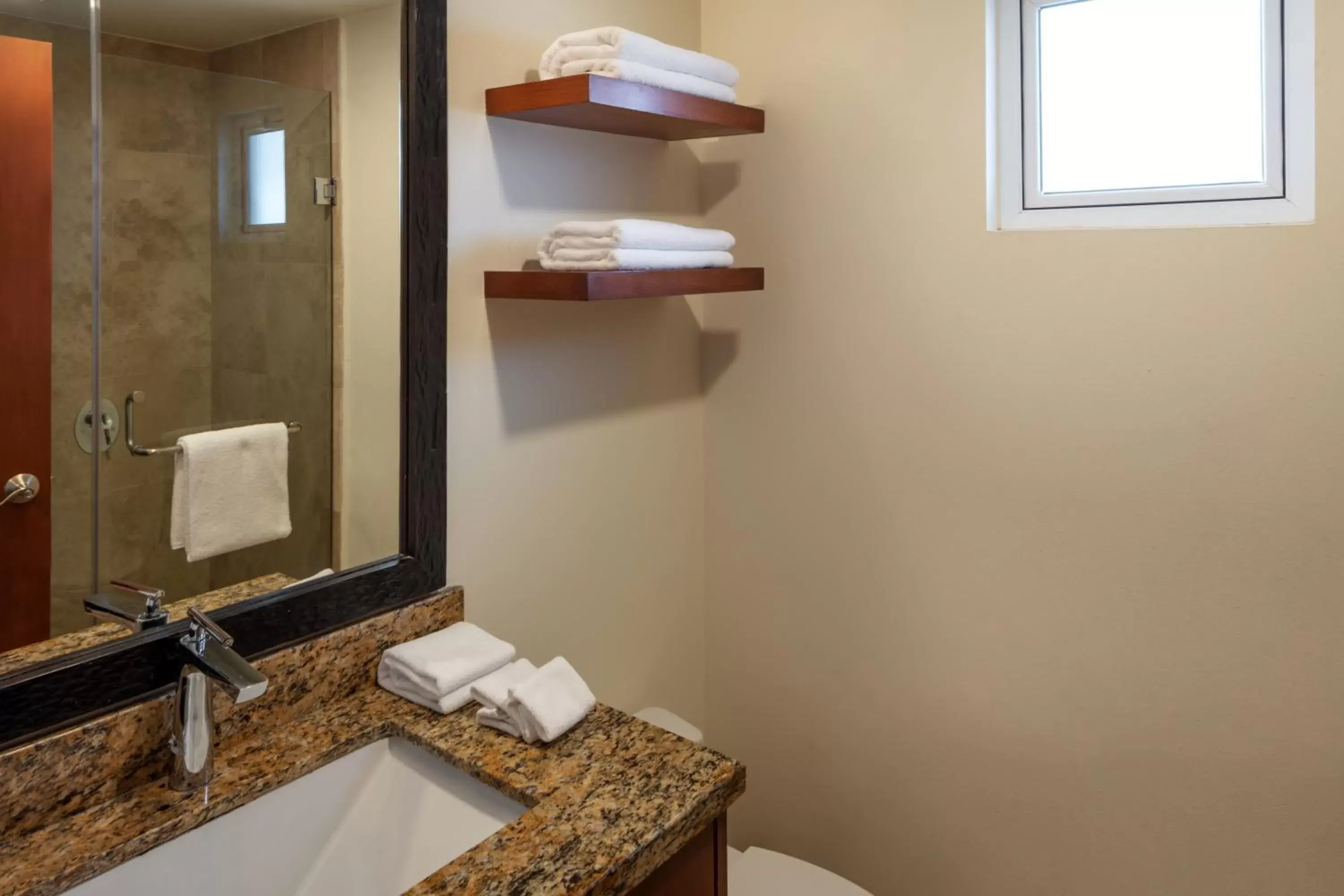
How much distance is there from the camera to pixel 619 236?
4.93ft

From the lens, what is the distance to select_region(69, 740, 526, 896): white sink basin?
113cm

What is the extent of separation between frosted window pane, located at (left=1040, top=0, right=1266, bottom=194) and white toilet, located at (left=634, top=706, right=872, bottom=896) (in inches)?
50.7

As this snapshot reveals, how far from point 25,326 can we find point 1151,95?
1741 millimetres

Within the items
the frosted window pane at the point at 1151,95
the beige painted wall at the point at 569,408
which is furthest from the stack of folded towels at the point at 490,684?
the frosted window pane at the point at 1151,95

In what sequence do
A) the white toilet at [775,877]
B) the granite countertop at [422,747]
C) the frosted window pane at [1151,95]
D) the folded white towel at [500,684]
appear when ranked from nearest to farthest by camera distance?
the granite countertop at [422,747] → the folded white towel at [500,684] → the frosted window pane at [1151,95] → the white toilet at [775,877]

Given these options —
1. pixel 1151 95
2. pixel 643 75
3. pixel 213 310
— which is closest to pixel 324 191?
pixel 213 310

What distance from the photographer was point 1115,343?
162 cm

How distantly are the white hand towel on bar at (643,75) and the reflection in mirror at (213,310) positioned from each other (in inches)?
11.1

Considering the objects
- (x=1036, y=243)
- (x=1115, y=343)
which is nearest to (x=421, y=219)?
(x=1036, y=243)

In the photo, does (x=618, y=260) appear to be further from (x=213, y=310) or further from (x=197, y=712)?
(x=197, y=712)

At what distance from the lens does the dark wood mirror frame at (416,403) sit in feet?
4.39

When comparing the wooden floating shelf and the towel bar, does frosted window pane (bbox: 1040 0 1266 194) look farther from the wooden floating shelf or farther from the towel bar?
the towel bar

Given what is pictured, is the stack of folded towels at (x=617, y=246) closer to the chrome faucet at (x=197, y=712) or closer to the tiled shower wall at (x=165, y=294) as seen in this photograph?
the tiled shower wall at (x=165, y=294)

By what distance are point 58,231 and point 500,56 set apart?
0.78 metres
